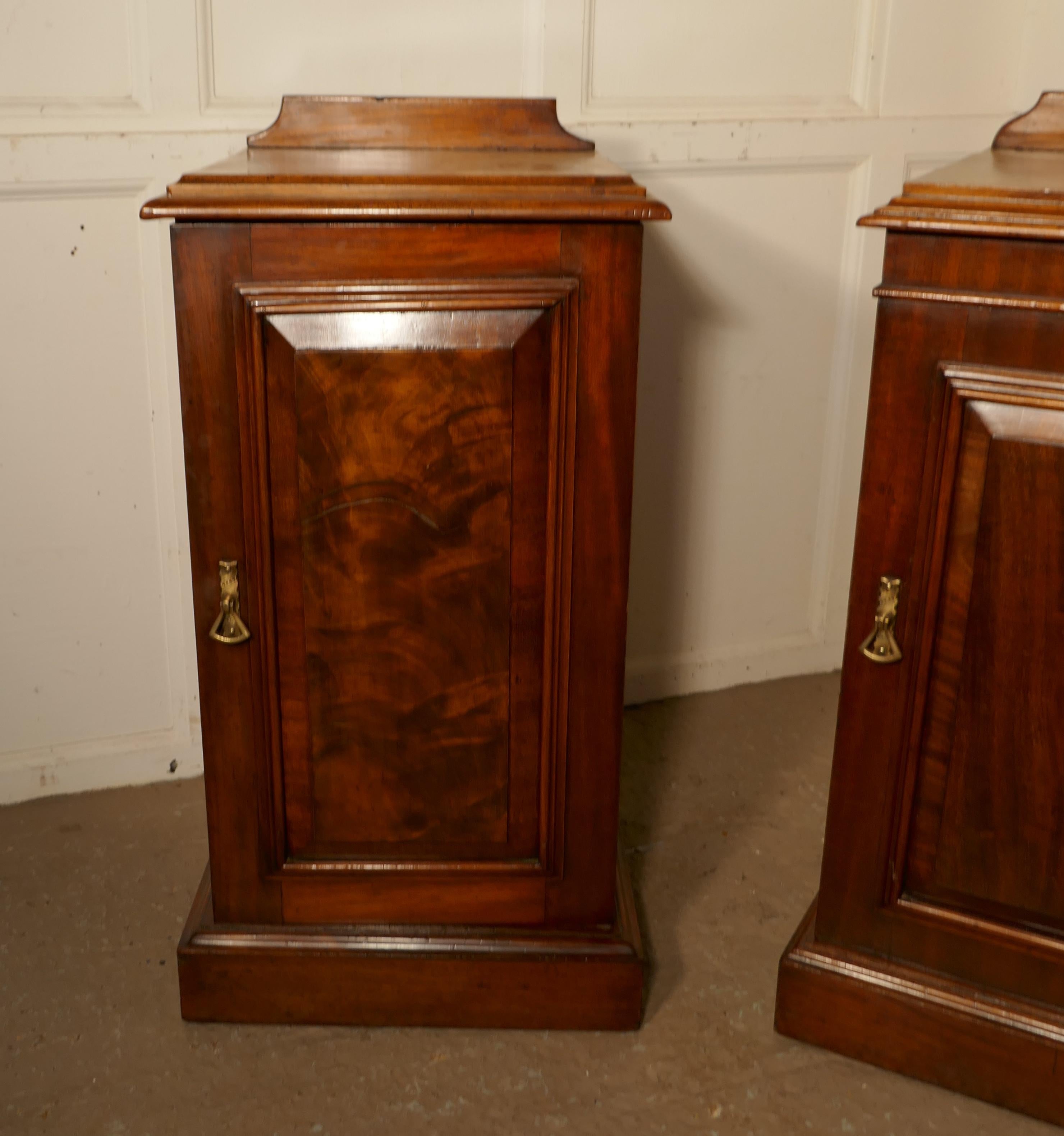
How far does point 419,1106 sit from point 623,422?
80 cm

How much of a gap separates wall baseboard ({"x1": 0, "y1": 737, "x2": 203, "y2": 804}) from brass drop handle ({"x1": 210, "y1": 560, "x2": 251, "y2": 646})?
2.25 ft

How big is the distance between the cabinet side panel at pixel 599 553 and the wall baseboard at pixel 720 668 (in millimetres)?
829

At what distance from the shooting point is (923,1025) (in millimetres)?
1495

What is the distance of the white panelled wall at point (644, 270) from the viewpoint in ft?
5.99

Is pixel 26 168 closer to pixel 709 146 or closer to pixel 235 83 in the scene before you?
pixel 235 83

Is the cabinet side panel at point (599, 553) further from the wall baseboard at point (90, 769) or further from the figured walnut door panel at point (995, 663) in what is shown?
the wall baseboard at point (90, 769)

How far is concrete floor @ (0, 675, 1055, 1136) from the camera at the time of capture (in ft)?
4.79

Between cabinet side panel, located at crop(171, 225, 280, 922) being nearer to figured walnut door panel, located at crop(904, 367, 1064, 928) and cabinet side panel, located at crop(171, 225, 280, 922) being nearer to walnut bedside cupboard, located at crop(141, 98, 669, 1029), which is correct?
walnut bedside cupboard, located at crop(141, 98, 669, 1029)

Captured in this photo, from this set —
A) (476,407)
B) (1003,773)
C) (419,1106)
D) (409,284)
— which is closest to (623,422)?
(476,407)

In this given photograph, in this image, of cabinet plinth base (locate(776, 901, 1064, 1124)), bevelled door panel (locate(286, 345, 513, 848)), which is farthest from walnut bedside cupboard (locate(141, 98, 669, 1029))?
cabinet plinth base (locate(776, 901, 1064, 1124))

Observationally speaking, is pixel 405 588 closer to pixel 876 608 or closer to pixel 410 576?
pixel 410 576

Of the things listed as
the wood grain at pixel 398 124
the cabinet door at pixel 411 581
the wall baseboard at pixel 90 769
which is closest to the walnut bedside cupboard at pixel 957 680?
the cabinet door at pixel 411 581

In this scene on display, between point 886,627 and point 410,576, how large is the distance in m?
0.52

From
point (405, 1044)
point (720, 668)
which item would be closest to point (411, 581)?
point (405, 1044)
